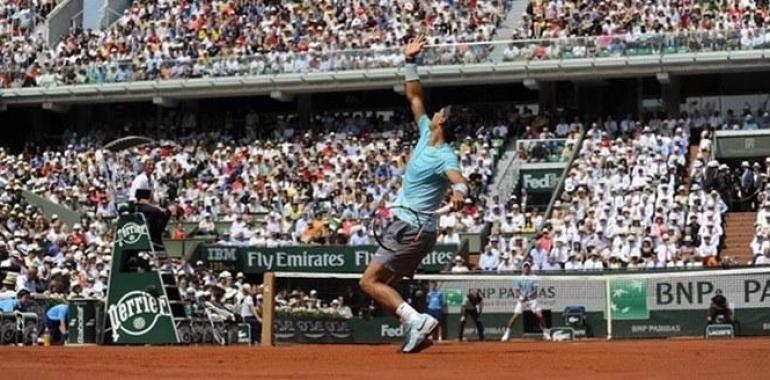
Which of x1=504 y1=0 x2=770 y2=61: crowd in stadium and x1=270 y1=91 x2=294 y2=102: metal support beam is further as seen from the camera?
x1=270 y1=91 x2=294 y2=102: metal support beam

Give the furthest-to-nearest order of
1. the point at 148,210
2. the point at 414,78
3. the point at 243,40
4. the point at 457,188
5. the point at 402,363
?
the point at 243,40 < the point at 148,210 < the point at 414,78 < the point at 402,363 < the point at 457,188

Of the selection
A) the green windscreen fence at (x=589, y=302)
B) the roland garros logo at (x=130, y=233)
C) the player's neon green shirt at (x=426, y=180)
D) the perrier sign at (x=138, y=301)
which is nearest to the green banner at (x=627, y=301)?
the green windscreen fence at (x=589, y=302)

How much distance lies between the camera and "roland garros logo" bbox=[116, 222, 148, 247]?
20.5 m

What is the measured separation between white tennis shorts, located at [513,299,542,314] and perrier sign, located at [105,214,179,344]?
4999 millimetres

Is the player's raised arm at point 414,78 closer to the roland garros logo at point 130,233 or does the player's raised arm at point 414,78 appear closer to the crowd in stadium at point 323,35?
the roland garros logo at point 130,233

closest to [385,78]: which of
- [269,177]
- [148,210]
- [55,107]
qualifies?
[269,177]

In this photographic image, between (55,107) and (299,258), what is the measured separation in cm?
1287

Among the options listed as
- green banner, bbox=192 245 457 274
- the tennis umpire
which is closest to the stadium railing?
green banner, bbox=192 245 457 274

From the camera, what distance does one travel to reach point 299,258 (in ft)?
111

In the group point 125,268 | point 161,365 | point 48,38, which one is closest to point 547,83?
point 48,38

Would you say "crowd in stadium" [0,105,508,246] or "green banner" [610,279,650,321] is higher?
"crowd in stadium" [0,105,508,246]

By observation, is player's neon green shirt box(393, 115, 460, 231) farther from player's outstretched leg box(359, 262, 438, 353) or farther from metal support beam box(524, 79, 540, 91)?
metal support beam box(524, 79, 540, 91)

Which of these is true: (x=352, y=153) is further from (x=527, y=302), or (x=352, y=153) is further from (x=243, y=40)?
(x=527, y=302)

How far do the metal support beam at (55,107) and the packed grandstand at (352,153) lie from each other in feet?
2.10
